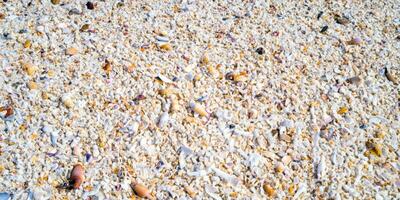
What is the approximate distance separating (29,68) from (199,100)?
825 mm

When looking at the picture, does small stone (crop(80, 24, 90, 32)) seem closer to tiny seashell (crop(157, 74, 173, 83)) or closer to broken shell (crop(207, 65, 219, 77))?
tiny seashell (crop(157, 74, 173, 83))

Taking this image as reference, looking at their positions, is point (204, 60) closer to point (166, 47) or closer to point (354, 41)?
point (166, 47)

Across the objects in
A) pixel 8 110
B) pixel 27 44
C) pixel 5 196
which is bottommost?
pixel 5 196

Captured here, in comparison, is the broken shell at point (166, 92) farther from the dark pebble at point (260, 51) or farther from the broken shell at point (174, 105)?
the dark pebble at point (260, 51)

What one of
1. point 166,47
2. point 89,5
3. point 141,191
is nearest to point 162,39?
point 166,47

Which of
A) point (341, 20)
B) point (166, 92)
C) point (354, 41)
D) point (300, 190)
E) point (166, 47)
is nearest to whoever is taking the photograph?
point (300, 190)

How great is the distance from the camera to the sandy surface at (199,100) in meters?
1.80

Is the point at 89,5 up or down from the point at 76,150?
up

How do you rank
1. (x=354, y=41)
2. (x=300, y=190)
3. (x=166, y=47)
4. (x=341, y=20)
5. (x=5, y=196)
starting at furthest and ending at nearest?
(x=341, y=20) → (x=354, y=41) → (x=166, y=47) → (x=300, y=190) → (x=5, y=196)

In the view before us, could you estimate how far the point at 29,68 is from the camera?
6.99ft

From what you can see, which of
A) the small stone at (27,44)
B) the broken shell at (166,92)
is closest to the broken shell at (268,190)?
the broken shell at (166,92)

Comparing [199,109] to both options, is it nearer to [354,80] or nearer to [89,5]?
[354,80]

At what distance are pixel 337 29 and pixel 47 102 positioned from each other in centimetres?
160

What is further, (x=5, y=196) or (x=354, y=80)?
(x=354, y=80)
